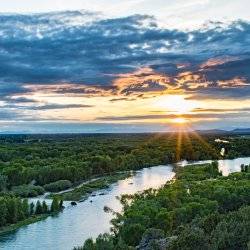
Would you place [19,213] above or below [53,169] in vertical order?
below

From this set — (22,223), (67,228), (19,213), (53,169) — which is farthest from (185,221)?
(53,169)

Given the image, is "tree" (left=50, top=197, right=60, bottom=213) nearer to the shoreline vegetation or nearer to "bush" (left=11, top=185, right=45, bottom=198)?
the shoreline vegetation

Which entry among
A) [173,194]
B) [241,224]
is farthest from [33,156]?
[241,224]

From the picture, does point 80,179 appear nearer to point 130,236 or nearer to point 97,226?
point 97,226

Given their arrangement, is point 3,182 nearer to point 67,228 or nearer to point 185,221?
point 67,228

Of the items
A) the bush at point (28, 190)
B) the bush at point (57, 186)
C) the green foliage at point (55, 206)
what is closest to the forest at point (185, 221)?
the green foliage at point (55, 206)

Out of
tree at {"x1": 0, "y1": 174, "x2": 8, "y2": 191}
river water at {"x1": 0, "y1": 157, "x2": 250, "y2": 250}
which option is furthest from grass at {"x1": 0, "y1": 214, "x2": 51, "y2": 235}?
tree at {"x1": 0, "y1": 174, "x2": 8, "y2": 191}
